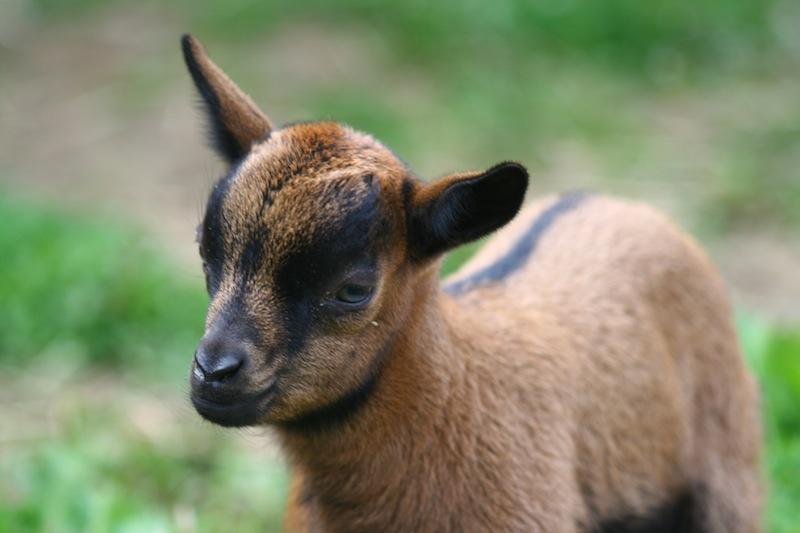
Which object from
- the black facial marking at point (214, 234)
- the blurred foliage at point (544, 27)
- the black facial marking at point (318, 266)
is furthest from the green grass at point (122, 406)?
the blurred foliage at point (544, 27)

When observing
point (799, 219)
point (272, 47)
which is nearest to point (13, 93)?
point (272, 47)

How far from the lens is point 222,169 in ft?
26.5

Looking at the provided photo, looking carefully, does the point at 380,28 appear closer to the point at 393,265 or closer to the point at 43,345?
the point at 43,345

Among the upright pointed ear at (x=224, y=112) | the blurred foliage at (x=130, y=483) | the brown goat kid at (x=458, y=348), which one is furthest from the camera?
the blurred foliage at (x=130, y=483)

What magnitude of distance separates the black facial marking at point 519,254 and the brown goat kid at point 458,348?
0.01m

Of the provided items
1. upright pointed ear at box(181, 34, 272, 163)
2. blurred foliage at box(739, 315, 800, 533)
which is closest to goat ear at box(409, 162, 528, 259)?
upright pointed ear at box(181, 34, 272, 163)

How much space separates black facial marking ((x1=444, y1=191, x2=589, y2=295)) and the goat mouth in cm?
119

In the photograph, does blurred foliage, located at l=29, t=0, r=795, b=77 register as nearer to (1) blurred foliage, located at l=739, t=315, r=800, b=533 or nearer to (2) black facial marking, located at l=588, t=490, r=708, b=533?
(1) blurred foliage, located at l=739, t=315, r=800, b=533

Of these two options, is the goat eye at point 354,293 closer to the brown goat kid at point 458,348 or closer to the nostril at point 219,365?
the brown goat kid at point 458,348

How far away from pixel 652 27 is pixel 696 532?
6735mm

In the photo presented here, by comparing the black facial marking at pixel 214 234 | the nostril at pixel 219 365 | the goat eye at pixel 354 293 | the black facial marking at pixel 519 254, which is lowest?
the nostril at pixel 219 365

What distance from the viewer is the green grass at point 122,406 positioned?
5.39 metres

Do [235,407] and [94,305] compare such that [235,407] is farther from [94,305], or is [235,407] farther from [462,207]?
[94,305]

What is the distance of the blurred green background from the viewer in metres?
5.93
